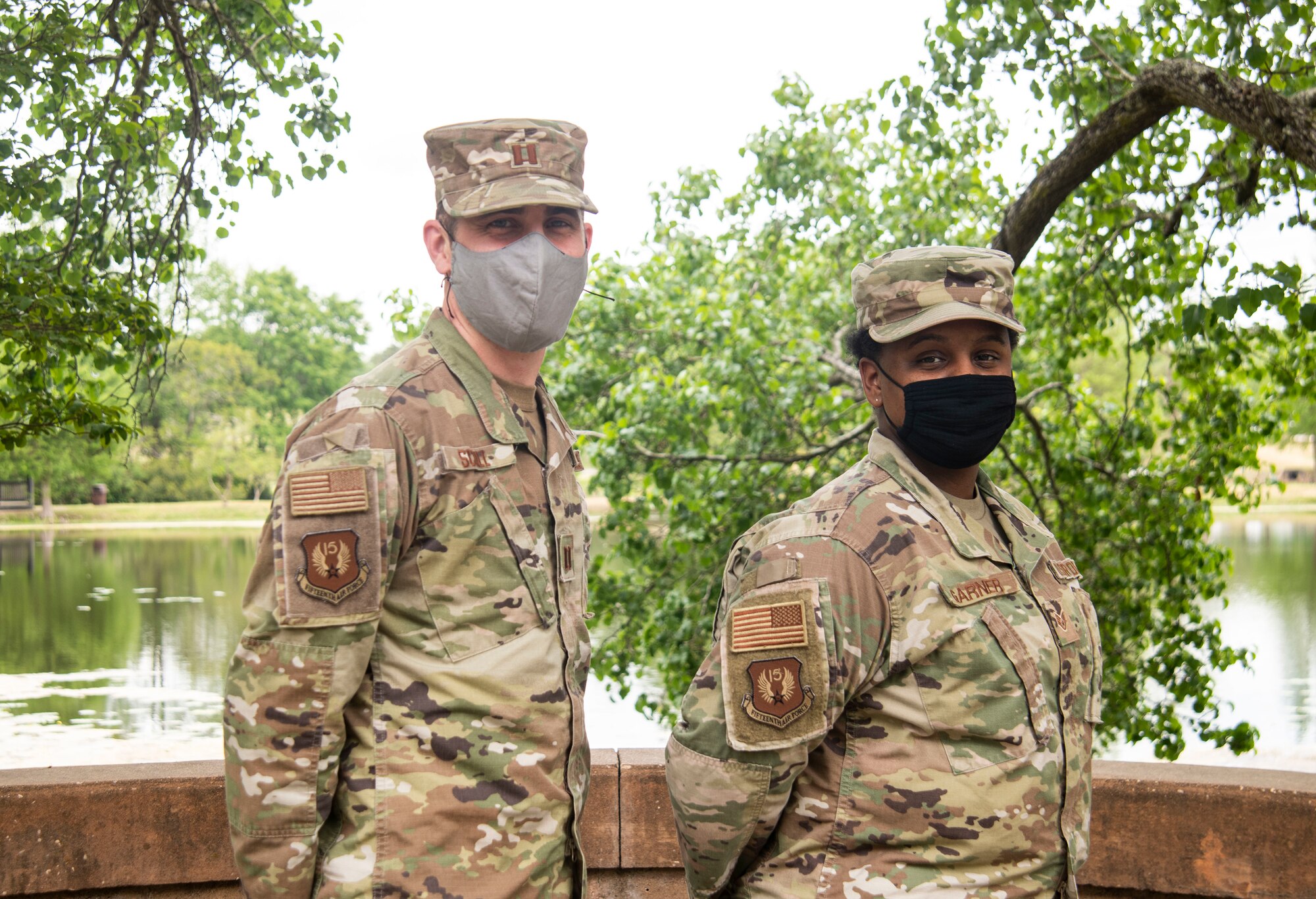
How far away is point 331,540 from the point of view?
1701 mm

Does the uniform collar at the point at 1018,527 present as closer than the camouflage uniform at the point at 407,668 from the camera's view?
No

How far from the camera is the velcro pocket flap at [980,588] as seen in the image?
180 cm

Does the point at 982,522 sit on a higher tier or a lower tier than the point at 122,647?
higher

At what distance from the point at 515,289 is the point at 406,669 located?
701mm

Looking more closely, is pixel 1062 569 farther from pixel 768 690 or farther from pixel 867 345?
pixel 768 690

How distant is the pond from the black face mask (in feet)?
35.2

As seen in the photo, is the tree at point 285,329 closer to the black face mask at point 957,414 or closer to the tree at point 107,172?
the tree at point 107,172

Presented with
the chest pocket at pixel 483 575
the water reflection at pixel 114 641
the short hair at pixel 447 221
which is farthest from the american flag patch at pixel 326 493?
the water reflection at pixel 114 641

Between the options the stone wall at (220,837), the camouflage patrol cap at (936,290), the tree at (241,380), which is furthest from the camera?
the tree at (241,380)

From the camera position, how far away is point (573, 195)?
2008mm

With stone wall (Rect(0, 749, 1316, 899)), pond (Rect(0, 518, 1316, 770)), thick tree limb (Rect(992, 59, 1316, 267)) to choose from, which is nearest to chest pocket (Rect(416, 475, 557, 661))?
stone wall (Rect(0, 749, 1316, 899))

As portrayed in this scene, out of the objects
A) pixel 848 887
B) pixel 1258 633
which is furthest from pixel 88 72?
pixel 1258 633

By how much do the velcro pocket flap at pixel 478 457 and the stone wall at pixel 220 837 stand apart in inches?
74.1

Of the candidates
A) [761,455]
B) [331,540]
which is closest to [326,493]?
[331,540]
